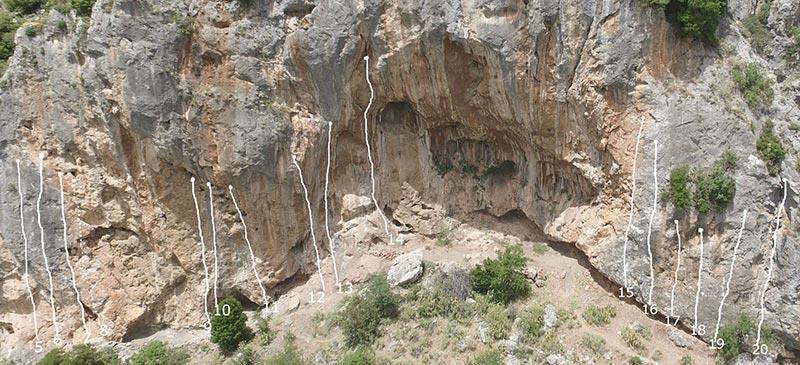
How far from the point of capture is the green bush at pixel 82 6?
1564 centimetres

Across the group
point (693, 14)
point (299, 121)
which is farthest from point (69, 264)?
point (693, 14)

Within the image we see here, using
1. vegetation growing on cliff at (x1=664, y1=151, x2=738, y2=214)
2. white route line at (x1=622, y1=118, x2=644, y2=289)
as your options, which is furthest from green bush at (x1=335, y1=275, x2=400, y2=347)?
vegetation growing on cliff at (x1=664, y1=151, x2=738, y2=214)

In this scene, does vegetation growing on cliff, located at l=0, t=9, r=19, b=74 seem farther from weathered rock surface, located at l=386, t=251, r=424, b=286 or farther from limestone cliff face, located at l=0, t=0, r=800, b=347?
weathered rock surface, located at l=386, t=251, r=424, b=286

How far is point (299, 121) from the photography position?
17.0 meters

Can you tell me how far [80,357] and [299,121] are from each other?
9974 millimetres

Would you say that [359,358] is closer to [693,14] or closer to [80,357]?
[80,357]

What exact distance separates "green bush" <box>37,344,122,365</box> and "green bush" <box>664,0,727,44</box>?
66.5 feet

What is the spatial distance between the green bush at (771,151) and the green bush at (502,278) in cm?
802

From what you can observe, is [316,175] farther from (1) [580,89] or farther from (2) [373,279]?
(1) [580,89]

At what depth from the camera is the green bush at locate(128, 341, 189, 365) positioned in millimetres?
16234

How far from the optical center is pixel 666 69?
613 inches

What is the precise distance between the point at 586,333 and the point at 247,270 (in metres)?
11.8

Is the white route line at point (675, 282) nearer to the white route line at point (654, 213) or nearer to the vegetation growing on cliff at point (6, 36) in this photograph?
the white route line at point (654, 213)

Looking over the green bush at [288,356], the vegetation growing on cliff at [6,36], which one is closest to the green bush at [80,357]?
the green bush at [288,356]
